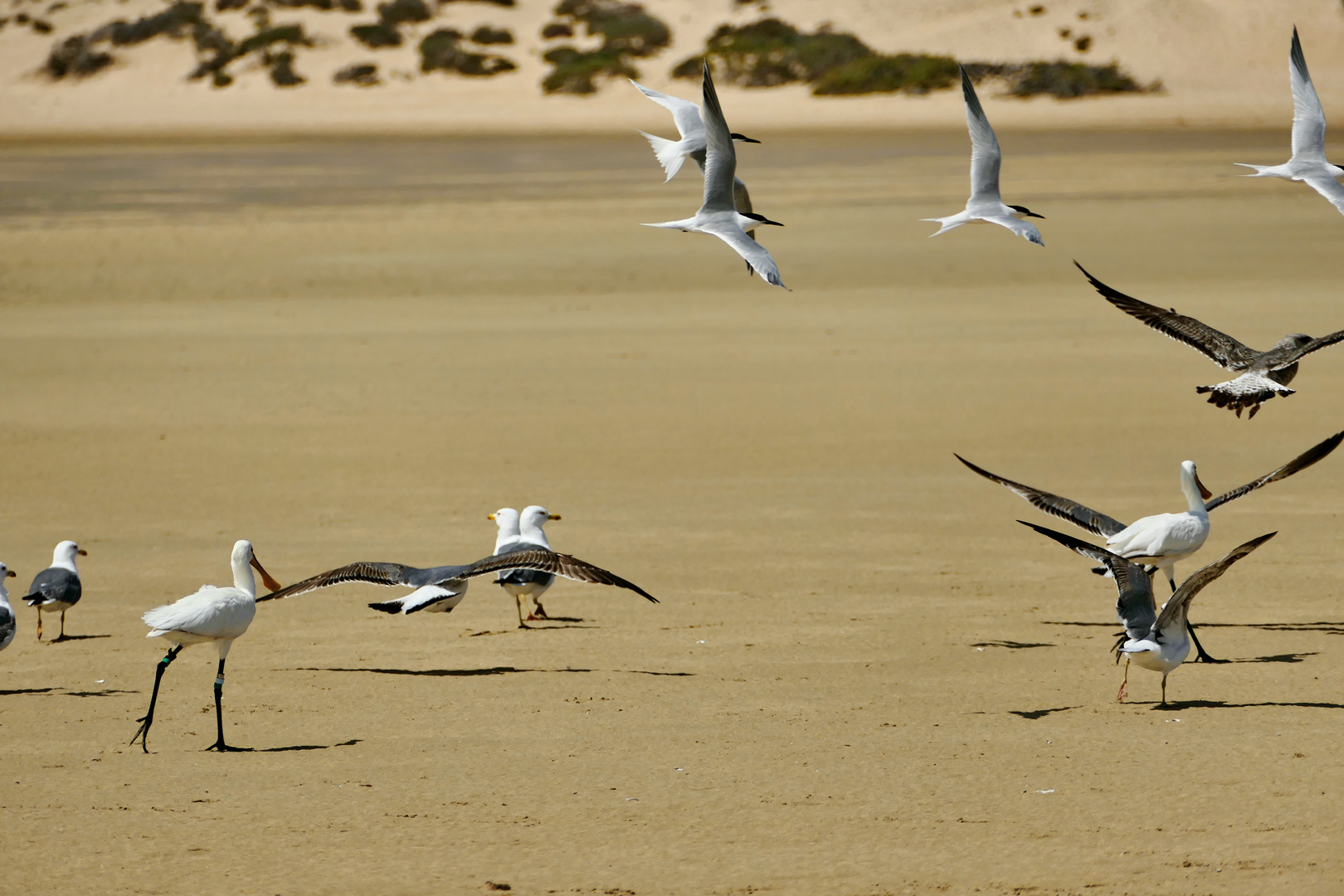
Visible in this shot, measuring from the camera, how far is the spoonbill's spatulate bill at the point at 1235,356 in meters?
9.52

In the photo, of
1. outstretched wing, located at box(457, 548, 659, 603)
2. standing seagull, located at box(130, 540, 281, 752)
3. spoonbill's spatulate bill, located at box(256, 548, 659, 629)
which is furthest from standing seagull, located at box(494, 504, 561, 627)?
standing seagull, located at box(130, 540, 281, 752)

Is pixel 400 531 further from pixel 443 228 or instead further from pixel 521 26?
pixel 521 26

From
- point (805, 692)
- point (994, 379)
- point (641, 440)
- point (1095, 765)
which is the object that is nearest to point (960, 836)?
point (1095, 765)

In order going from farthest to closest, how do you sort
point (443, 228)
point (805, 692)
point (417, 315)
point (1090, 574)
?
point (443, 228) → point (417, 315) → point (1090, 574) → point (805, 692)

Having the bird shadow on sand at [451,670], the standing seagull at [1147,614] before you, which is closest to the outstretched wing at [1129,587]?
the standing seagull at [1147,614]

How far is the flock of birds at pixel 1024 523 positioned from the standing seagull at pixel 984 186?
0.4 inches

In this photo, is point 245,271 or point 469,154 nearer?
point 245,271

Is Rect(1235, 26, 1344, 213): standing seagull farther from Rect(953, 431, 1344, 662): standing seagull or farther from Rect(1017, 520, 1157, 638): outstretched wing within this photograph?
Rect(1017, 520, 1157, 638): outstretched wing

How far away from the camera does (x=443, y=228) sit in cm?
3462

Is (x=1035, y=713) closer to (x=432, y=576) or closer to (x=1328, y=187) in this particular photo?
Answer: (x=432, y=576)

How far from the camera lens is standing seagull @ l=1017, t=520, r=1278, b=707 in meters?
8.22

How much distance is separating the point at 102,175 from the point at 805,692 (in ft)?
137

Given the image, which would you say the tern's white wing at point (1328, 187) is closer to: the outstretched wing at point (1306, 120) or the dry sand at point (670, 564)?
the outstretched wing at point (1306, 120)

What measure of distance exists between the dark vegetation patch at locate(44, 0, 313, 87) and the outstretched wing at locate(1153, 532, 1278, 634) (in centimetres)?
6791
